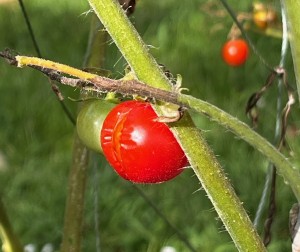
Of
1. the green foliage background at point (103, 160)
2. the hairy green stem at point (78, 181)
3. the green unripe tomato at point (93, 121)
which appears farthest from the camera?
the green foliage background at point (103, 160)

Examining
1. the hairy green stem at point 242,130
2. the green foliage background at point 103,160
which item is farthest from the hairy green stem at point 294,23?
the green foliage background at point 103,160

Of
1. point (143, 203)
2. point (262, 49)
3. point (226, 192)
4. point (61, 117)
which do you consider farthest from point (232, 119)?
point (262, 49)

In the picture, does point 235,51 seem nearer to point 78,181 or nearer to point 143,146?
point 78,181

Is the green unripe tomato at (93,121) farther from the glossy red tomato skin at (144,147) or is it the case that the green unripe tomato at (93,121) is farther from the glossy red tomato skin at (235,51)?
the glossy red tomato skin at (235,51)

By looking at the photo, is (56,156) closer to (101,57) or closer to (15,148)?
(15,148)

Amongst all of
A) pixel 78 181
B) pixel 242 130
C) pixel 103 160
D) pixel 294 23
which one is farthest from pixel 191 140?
pixel 103 160
